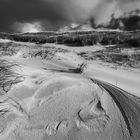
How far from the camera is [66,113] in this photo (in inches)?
77.4

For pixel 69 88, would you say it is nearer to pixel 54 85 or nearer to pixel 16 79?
pixel 54 85

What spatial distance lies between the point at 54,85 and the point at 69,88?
0.60 ft

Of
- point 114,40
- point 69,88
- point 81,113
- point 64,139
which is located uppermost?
point 114,40

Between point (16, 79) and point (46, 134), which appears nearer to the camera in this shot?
point (46, 134)

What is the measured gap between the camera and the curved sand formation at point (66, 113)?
5.85 ft

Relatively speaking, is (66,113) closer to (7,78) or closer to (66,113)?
(66,113)

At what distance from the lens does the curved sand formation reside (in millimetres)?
1784

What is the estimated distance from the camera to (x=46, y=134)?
5.87 feet

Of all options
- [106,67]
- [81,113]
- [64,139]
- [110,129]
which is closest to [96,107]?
[81,113]

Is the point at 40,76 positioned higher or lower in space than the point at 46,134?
higher

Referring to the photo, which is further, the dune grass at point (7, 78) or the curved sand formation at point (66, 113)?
the dune grass at point (7, 78)

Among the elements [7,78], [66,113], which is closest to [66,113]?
[66,113]

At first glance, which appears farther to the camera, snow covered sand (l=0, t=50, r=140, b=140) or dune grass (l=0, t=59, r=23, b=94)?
dune grass (l=0, t=59, r=23, b=94)

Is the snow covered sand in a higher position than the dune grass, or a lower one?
lower
